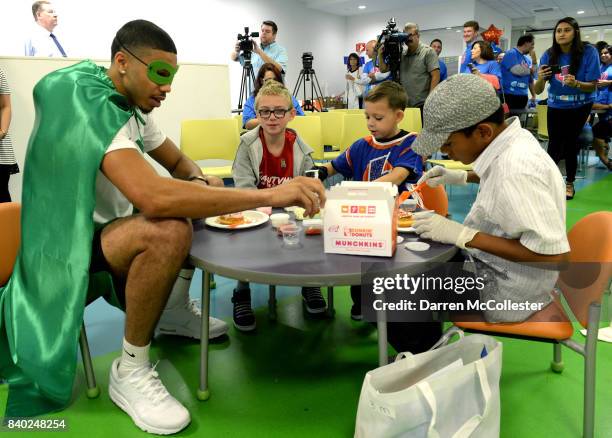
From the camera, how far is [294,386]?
174 cm

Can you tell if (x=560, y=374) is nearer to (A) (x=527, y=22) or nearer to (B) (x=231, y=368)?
(B) (x=231, y=368)

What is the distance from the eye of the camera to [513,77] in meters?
5.56

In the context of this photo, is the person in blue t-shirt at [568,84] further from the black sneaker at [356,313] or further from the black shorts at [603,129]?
the black sneaker at [356,313]

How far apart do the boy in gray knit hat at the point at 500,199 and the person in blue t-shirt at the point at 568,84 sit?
3.36 metres

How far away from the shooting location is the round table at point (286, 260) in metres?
1.16

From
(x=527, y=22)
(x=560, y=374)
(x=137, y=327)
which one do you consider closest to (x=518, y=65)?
(x=560, y=374)

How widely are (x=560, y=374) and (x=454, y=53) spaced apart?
40.4 ft

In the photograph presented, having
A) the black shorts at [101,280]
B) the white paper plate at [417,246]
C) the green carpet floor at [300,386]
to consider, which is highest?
the white paper plate at [417,246]

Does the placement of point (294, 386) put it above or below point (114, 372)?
below

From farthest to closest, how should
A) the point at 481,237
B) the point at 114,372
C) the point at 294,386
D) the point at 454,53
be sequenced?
the point at 454,53 < the point at 294,386 < the point at 114,372 < the point at 481,237

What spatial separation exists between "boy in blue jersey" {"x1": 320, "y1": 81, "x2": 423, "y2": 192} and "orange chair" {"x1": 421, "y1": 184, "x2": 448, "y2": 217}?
0.17 metres

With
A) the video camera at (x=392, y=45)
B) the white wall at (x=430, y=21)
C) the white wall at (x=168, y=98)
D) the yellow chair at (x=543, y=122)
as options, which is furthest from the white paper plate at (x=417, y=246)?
the white wall at (x=430, y=21)

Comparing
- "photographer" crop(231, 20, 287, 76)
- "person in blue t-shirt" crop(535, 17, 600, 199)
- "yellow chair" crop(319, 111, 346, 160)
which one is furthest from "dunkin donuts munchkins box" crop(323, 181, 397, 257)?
"photographer" crop(231, 20, 287, 76)

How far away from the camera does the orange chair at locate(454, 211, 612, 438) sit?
4.03 ft
